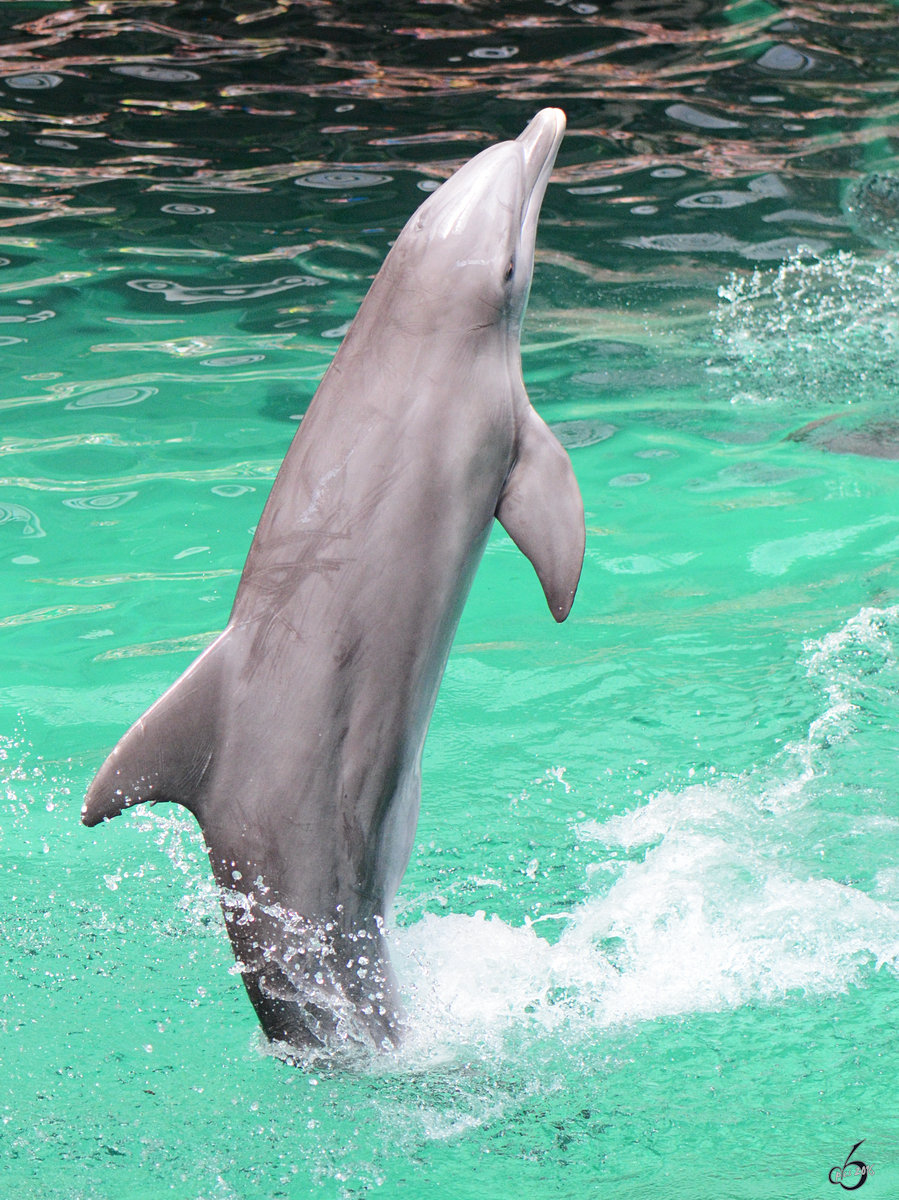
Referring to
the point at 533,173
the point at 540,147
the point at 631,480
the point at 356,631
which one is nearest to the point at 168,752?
the point at 356,631

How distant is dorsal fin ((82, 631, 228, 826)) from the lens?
11.3ft

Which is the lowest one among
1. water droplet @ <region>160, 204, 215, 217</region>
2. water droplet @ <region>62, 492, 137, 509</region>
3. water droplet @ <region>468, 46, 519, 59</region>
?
water droplet @ <region>62, 492, 137, 509</region>

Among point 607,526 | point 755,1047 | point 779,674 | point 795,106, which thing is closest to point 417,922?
point 755,1047

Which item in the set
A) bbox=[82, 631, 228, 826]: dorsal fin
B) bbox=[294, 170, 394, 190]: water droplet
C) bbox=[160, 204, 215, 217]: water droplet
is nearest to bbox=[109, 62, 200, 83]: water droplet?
bbox=[160, 204, 215, 217]: water droplet

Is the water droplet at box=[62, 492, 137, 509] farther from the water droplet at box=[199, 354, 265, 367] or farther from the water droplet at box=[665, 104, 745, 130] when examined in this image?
the water droplet at box=[665, 104, 745, 130]

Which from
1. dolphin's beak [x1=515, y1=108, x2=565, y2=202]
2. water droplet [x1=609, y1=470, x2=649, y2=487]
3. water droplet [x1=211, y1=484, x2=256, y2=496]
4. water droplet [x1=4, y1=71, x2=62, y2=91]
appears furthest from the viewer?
water droplet [x1=4, y1=71, x2=62, y2=91]

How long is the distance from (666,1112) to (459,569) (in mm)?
1982

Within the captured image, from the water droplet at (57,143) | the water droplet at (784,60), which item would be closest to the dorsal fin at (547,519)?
the water droplet at (57,143)

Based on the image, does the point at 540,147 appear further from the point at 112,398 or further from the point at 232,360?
the point at 232,360

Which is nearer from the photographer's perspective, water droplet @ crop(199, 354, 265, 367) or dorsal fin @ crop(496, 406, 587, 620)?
dorsal fin @ crop(496, 406, 587, 620)

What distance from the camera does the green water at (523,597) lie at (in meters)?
4.16
